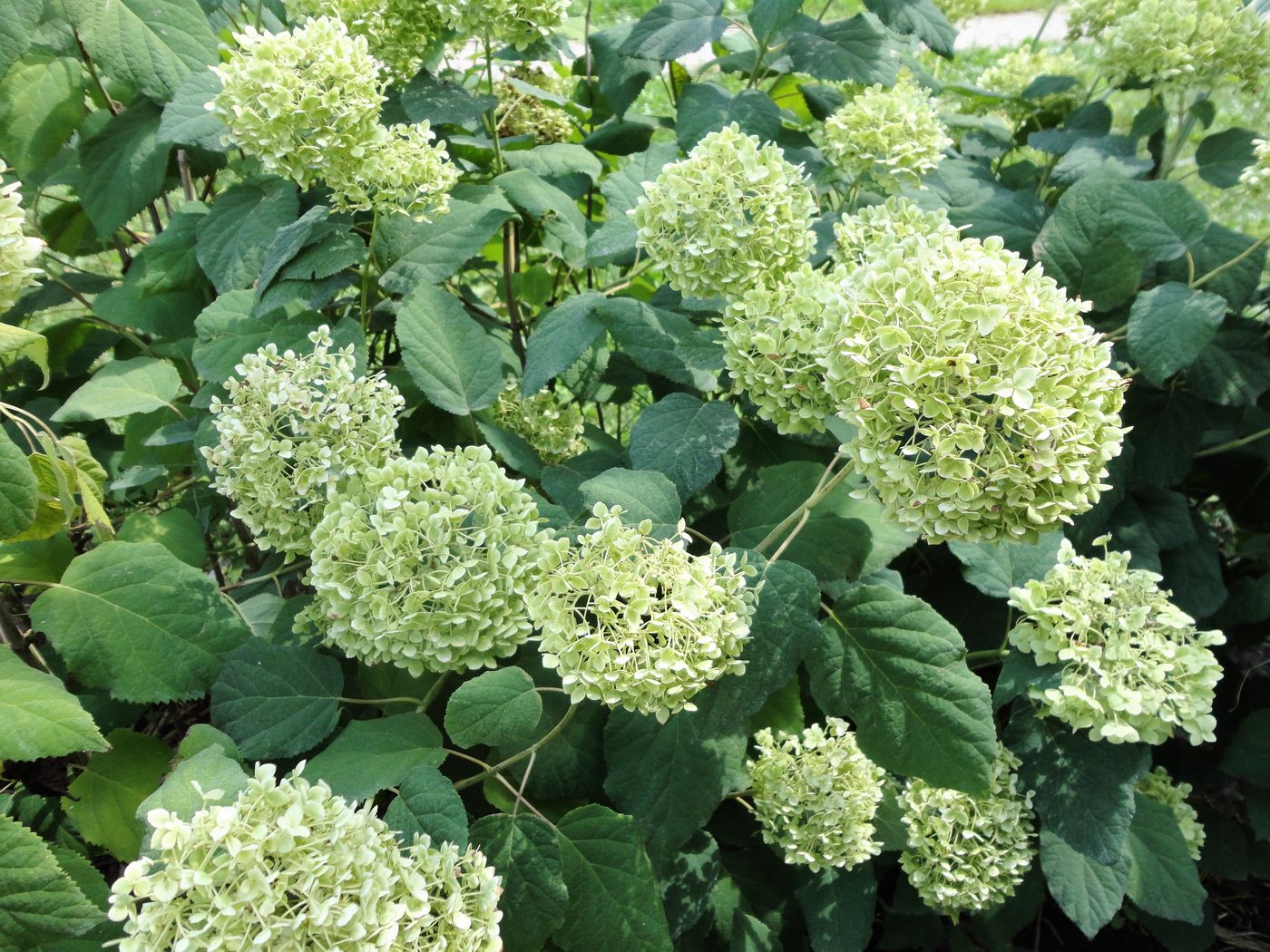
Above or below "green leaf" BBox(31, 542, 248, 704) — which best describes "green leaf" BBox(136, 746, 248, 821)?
above

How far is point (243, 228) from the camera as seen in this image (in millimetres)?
2273

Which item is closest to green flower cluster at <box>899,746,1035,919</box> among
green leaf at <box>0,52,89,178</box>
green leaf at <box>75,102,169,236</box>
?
green leaf at <box>75,102,169,236</box>

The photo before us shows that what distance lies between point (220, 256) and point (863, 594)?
1677mm

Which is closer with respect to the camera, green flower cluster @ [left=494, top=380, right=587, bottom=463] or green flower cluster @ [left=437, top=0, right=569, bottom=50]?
green flower cluster @ [left=437, top=0, right=569, bottom=50]

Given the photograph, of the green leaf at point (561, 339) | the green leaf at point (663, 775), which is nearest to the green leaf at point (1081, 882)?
the green leaf at point (663, 775)

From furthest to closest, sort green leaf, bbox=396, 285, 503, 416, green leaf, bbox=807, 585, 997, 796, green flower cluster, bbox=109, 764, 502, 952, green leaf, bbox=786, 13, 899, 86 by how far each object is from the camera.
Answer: green leaf, bbox=786, 13, 899, 86, green leaf, bbox=396, 285, 503, 416, green leaf, bbox=807, 585, 997, 796, green flower cluster, bbox=109, 764, 502, 952

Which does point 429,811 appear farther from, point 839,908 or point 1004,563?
point 1004,563

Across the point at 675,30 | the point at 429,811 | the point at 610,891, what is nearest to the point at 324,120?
the point at 675,30

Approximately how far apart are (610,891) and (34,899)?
→ 91 centimetres

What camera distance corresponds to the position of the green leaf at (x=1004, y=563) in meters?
2.21

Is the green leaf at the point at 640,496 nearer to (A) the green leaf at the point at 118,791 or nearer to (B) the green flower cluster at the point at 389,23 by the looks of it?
(A) the green leaf at the point at 118,791

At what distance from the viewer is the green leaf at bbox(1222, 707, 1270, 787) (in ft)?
8.32

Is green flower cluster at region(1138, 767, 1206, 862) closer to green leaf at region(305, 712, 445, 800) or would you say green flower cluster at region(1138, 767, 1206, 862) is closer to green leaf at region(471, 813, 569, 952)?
green leaf at region(471, 813, 569, 952)

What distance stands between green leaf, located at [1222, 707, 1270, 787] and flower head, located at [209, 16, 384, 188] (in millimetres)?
2677
